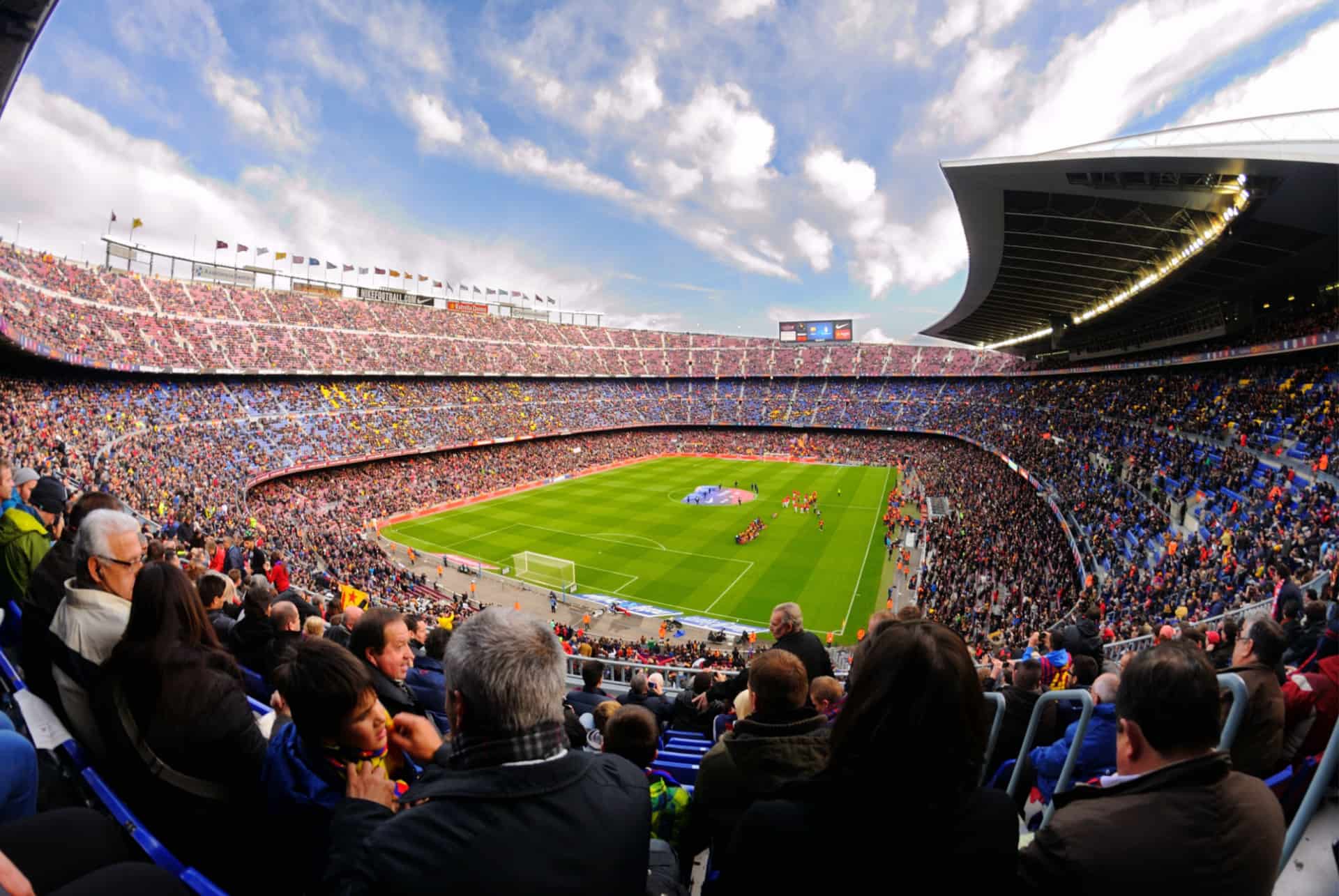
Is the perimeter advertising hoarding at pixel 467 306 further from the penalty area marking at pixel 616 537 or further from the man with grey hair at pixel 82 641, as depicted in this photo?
the man with grey hair at pixel 82 641

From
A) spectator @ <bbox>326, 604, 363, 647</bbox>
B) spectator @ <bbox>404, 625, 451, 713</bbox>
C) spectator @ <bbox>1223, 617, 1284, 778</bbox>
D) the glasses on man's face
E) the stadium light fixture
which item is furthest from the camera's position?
the stadium light fixture

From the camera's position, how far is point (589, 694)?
6.95 meters

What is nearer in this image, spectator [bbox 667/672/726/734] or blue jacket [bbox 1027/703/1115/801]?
blue jacket [bbox 1027/703/1115/801]

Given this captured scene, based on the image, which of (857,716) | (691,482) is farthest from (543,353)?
(857,716)

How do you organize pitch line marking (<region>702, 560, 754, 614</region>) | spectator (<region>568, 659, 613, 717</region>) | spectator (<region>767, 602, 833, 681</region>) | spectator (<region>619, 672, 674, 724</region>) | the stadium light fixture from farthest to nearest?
pitch line marking (<region>702, 560, 754, 614</region>), the stadium light fixture, spectator (<region>619, 672, 674, 724</region>), spectator (<region>568, 659, 613, 717</region>), spectator (<region>767, 602, 833, 681</region>)

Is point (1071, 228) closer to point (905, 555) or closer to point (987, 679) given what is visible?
point (905, 555)

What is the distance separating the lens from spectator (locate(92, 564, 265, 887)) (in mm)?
2697

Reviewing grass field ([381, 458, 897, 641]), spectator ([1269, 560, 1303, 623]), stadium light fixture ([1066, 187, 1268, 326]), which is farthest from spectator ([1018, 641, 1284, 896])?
grass field ([381, 458, 897, 641])

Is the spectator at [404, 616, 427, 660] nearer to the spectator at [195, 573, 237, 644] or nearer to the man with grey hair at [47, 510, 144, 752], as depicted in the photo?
the spectator at [195, 573, 237, 644]

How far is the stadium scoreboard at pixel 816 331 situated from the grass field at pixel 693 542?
1613 inches

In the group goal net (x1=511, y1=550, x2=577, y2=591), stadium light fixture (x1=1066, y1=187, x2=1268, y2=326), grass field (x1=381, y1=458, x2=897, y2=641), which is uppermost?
stadium light fixture (x1=1066, y1=187, x2=1268, y2=326)

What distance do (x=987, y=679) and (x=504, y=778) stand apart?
8.25 m

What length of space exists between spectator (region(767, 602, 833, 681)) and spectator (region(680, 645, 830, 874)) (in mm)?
2512

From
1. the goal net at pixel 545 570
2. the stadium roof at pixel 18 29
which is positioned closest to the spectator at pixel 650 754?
the stadium roof at pixel 18 29
